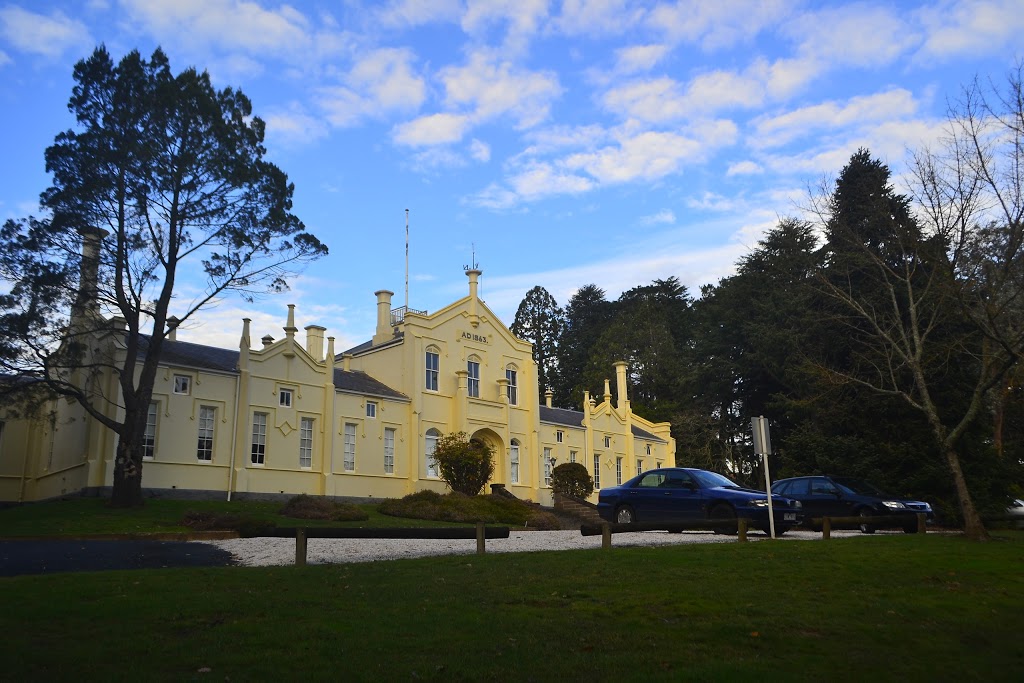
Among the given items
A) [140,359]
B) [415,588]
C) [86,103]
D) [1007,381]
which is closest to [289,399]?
[140,359]

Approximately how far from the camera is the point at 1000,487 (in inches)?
1111

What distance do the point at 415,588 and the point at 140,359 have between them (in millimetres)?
23446

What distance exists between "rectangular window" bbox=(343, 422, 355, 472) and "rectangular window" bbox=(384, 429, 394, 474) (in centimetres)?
174

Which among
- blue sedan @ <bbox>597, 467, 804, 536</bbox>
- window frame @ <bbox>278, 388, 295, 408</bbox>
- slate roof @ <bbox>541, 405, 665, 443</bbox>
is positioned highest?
slate roof @ <bbox>541, 405, 665, 443</bbox>

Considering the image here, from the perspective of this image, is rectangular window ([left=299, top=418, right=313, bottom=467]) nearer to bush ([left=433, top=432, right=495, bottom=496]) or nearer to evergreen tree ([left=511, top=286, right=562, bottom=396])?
bush ([left=433, top=432, right=495, bottom=496])

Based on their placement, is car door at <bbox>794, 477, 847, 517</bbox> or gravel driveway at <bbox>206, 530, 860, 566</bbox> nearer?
gravel driveway at <bbox>206, 530, 860, 566</bbox>

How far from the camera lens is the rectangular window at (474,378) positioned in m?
42.7

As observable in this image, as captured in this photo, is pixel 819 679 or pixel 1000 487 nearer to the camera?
pixel 819 679

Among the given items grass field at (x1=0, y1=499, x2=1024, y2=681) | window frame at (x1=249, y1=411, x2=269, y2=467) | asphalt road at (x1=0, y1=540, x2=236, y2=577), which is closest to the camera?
grass field at (x1=0, y1=499, x2=1024, y2=681)

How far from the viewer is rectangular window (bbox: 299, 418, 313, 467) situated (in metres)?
34.7

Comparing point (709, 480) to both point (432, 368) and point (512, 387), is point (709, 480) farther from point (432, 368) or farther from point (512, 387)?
point (512, 387)

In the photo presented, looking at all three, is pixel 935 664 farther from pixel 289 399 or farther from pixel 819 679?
pixel 289 399

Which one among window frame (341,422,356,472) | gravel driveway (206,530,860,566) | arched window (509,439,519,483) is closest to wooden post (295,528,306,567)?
gravel driveway (206,530,860,566)

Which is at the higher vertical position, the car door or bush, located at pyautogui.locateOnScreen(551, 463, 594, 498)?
bush, located at pyautogui.locateOnScreen(551, 463, 594, 498)
